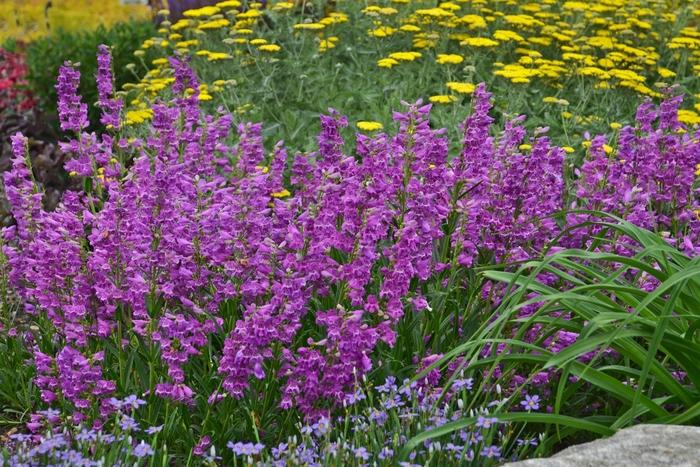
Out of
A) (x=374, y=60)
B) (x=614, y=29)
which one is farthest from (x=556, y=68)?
(x=374, y=60)

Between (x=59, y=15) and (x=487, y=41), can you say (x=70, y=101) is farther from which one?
(x=59, y=15)

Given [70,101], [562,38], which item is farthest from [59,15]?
[70,101]

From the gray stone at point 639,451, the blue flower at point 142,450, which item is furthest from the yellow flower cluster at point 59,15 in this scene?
the gray stone at point 639,451

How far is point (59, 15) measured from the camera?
14.7 m

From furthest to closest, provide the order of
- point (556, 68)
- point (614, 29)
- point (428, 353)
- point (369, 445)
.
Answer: point (614, 29) → point (556, 68) → point (428, 353) → point (369, 445)

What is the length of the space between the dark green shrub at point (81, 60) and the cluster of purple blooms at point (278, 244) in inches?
211

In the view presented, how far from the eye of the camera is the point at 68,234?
3803 mm

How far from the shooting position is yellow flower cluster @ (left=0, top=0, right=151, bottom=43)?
14156mm

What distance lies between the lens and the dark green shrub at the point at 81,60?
9.77 m

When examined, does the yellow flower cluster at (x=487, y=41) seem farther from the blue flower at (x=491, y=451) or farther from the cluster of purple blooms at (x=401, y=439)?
the blue flower at (x=491, y=451)

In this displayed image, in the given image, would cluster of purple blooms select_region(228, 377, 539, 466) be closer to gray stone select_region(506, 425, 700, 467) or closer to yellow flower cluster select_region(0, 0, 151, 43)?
gray stone select_region(506, 425, 700, 467)

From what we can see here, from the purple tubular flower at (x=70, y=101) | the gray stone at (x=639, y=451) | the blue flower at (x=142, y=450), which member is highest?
the purple tubular flower at (x=70, y=101)

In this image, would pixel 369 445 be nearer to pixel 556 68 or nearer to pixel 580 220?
pixel 580 220

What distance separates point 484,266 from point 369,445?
971 mm
